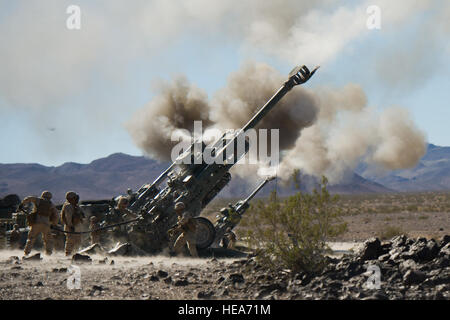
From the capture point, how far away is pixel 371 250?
10281mm

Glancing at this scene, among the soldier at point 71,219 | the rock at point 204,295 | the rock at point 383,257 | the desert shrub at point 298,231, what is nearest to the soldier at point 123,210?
the soldier at point 71,219

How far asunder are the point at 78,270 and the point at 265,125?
1145 cm

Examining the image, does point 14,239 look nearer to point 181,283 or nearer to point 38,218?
point 38,218

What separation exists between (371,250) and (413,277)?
5.98 ft

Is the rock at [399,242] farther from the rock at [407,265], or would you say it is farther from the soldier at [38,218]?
the soldier at [38,218]

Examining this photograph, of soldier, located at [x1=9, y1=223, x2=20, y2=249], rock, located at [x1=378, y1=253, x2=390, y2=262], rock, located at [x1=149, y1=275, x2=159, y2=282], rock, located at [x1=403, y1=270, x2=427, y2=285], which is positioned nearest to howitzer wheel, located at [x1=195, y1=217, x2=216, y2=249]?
rock, located at [x1=149, y1=275, x2=159, y2=282]

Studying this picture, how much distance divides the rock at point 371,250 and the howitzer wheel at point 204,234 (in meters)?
5.45

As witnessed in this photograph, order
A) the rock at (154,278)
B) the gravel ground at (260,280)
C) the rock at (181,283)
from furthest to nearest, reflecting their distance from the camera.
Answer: the rock at (154,278) < the rock at (181,283) < the gravel ground at (260,280)

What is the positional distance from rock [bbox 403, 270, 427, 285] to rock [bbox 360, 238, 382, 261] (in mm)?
1635

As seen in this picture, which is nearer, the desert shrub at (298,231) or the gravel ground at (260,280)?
the gravel ground at (260,280)

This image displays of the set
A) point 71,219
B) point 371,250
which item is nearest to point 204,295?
point 371,250

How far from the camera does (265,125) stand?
21.2m

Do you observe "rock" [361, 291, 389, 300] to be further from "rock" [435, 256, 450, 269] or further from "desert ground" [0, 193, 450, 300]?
"rock" [435, 256, 450, 269]

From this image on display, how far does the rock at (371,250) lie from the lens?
10.2 metres
